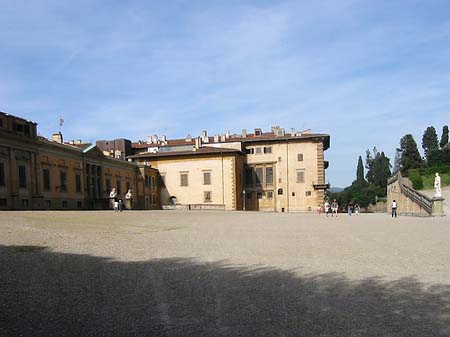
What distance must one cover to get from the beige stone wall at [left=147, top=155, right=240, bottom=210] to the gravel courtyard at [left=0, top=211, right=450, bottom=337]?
51673mm

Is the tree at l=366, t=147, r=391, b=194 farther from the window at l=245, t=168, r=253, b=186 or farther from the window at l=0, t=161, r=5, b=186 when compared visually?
the window at l=0, t=161, r=5, b=186

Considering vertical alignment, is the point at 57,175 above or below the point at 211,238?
above

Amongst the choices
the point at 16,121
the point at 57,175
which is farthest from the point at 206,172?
the point at 16,121

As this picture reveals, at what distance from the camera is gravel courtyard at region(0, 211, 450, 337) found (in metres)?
5.68

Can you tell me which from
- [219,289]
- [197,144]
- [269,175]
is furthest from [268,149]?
[219,289]

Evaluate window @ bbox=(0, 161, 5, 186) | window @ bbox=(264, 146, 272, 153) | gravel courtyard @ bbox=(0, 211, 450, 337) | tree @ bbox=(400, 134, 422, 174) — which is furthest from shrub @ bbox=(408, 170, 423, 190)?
gravel courtyard @ bbox=(0, 211, 450, 337)

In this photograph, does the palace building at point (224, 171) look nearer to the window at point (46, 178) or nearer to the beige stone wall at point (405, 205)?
the window at point (46, 178)

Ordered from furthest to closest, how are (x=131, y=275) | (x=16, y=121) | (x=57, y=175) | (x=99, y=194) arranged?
(x=99, y=194), (x=57, y=175), (x=16, y=121), (x=131, y=275)

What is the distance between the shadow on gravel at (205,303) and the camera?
557 cm

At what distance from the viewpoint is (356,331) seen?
546 cm

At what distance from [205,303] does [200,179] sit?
60.1 m

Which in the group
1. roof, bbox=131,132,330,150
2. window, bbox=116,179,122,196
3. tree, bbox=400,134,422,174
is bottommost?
window, bbox=116,179,122,196

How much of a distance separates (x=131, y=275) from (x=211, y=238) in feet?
25.1

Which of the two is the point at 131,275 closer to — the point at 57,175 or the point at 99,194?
the point at 57,175
